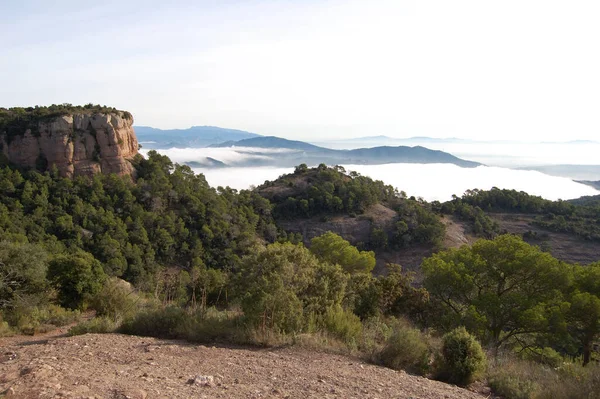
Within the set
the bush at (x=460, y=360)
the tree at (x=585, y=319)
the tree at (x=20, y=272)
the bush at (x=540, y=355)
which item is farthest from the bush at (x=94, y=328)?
the tree at (x=585, y=319)

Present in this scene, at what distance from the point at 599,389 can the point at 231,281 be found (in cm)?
617

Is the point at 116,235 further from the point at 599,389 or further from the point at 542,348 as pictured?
the point at 599,389

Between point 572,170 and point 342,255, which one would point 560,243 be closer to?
point 342,255

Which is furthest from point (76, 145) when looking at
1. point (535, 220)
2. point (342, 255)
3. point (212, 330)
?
point (535, 220)

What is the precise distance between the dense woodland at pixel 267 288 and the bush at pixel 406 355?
→ 2 cm

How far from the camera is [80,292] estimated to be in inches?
478

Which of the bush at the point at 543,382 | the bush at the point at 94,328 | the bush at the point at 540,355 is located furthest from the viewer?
the bush at the point at 540,355

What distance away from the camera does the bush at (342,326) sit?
7095 mm

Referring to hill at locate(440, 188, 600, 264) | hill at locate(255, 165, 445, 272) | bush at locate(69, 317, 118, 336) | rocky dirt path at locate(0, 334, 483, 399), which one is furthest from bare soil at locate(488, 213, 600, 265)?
bush at locate(69, 317, 118, 336)

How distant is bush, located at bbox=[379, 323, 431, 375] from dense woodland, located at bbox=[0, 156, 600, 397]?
2cm

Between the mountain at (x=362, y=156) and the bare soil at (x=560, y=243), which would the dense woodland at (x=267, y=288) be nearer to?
the bare soil at (x=560, y=243)

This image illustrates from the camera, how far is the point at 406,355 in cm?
634

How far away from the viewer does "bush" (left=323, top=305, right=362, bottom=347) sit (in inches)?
279

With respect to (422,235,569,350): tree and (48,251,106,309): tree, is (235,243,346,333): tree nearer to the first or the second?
(422,235,569,350): tree
